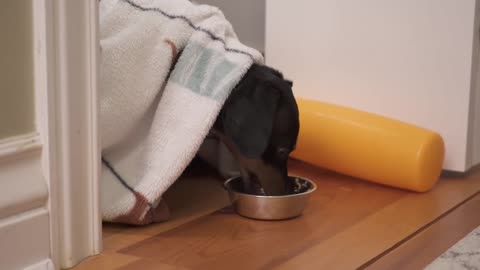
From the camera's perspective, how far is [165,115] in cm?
131

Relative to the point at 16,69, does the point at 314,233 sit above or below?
below

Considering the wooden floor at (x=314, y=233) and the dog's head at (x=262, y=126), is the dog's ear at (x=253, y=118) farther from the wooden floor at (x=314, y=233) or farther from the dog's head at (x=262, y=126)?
the wooden floor at (x=314, y=233)

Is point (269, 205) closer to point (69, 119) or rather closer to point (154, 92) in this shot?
point (154, 92)

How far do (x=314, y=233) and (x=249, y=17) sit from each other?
3.14 ft

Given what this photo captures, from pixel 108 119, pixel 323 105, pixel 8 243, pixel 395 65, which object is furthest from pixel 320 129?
pixel 8 243

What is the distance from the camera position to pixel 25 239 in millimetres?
977

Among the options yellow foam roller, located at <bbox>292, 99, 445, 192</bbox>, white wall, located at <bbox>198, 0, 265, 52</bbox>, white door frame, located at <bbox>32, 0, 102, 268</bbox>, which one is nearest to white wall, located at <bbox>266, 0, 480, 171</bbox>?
yellow foam roller, located at <bbox>292, 99, 445, 192</bbox>

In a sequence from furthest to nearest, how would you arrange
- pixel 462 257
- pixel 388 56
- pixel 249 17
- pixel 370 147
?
pixel 249 17 → pixel 388 56 → pixel 370 147 → pixel 462 257

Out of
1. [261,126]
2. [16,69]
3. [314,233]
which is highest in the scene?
[16,69]

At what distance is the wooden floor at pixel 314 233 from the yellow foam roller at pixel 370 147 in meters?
0.04

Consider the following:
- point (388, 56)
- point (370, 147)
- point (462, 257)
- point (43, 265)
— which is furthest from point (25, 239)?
point (388, 56)

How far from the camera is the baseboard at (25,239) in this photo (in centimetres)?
95

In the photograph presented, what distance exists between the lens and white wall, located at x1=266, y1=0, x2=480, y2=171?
1602mm

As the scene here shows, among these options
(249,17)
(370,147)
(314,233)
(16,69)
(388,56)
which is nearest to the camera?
(16,69)
